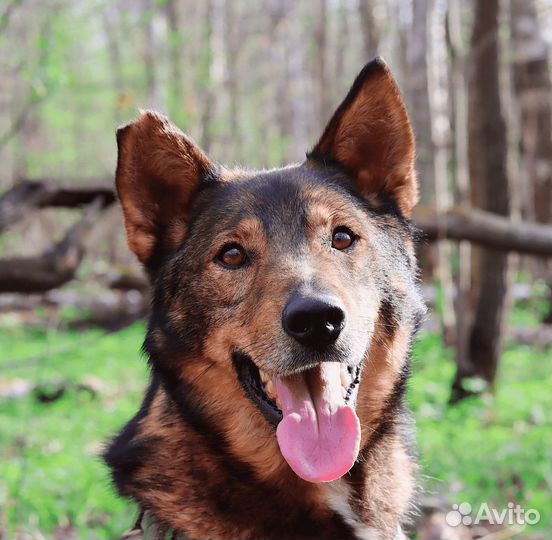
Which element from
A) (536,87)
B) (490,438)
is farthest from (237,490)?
(536,87)

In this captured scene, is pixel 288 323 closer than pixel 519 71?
Yes

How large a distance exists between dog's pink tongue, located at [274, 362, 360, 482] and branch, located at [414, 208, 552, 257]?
4.77 m

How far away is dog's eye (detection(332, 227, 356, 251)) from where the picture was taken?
316 centimetres

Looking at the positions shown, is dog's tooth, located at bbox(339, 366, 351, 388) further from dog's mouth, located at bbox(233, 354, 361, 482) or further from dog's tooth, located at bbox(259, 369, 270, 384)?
dog's tooth, located at bbox(259, 369, 270, 384)

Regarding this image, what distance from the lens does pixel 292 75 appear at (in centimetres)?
2670

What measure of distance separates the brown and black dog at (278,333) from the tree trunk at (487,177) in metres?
4.54

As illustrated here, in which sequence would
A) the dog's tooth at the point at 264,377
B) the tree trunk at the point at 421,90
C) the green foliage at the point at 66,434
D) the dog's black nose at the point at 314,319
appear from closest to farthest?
the dog's black nose at the point at 314,319 → the dog's tooth at the point at 264,377 → the green foliage at the point at 66,434 → the tree trunk at the point at 421,90

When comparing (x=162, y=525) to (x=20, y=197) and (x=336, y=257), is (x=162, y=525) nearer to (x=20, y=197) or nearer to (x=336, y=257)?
(x=336, y=257)

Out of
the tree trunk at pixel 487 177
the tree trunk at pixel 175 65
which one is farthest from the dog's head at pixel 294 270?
the tree trunk at pixel 175 65

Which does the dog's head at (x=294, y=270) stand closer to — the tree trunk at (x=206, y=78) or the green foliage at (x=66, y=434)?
the green foliage at (x=66, y=434)

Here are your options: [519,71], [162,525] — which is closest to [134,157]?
[162,525]

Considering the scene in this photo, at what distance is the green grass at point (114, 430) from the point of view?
4992mm

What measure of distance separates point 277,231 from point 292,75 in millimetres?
24672

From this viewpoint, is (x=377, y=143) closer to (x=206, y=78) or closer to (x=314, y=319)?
(x=314, y=319)
